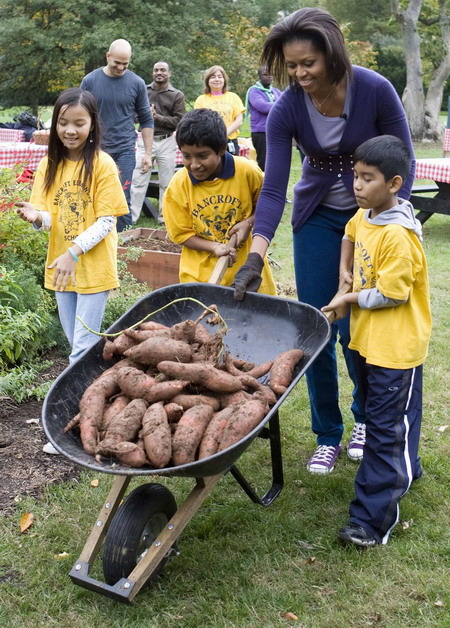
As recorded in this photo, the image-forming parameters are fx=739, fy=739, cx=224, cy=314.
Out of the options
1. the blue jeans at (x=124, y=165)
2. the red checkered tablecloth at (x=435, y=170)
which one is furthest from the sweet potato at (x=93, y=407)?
the red checkered tablecloth at (x=435, y=170)

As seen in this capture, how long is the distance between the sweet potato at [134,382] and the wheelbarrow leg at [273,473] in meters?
0.72

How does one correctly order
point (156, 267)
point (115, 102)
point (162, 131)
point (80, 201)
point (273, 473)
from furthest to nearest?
point (162, 131) < point (115, 102) < point (156, 267) < point (80, 201) < point (273, 473)

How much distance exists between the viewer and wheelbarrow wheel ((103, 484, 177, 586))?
106 inches

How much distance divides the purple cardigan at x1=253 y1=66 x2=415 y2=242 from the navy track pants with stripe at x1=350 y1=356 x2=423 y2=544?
31.3 inches

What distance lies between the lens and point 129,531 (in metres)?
2.72

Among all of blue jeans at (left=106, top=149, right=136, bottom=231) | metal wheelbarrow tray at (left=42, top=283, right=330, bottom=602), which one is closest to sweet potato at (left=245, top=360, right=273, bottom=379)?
metal wheelbarrow tray at (left=42, top=283, right=330, bottom=602)

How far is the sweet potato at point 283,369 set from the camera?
2.80m

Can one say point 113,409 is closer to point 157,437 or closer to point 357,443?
point 157,437

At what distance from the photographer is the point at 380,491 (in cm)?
314

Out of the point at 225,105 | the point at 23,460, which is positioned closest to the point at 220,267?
the point at 23,460

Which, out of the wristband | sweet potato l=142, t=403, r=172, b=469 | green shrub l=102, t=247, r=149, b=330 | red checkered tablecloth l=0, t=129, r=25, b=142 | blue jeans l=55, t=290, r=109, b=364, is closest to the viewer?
sweet potato l=142, t=403, r=172, b=469

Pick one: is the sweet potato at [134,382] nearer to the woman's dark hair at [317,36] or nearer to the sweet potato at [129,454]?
the sweet potato at [129,454]

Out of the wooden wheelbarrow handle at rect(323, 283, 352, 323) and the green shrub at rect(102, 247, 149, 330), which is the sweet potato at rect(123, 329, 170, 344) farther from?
the green shrub at rect(102, 247, 149, 330)

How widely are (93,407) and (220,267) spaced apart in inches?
41.3
